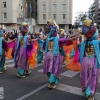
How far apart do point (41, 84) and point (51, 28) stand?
178cm

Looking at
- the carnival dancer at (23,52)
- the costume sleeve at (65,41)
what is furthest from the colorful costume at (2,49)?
the costume sleeve at (65,41)

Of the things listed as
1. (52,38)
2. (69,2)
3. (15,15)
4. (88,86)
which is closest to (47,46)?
(52,38)

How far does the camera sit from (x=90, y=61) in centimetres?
461

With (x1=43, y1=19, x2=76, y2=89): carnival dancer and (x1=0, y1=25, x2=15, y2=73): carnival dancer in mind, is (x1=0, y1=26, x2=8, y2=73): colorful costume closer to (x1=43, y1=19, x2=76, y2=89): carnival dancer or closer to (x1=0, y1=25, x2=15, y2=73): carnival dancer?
(x1=0, y1=25, x2=15, y2=73): carnival dancer

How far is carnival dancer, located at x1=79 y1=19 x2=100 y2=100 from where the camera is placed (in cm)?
456

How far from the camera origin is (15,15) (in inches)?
1964

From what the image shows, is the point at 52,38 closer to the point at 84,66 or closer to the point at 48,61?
the point at 48,61

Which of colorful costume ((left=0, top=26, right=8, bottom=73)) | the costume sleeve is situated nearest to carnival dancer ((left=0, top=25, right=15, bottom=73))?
colorful costume ((left=0, top=26, right=8, bottom=73))

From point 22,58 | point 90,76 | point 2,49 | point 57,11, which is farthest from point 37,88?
point 57,11

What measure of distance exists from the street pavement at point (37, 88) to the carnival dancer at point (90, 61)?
426mm

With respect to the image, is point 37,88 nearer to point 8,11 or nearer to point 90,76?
point 90,76

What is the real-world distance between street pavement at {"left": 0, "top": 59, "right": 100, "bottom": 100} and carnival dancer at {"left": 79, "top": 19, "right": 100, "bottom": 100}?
1.40 feet

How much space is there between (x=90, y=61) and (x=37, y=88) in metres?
1.87

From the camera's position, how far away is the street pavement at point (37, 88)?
494cm
